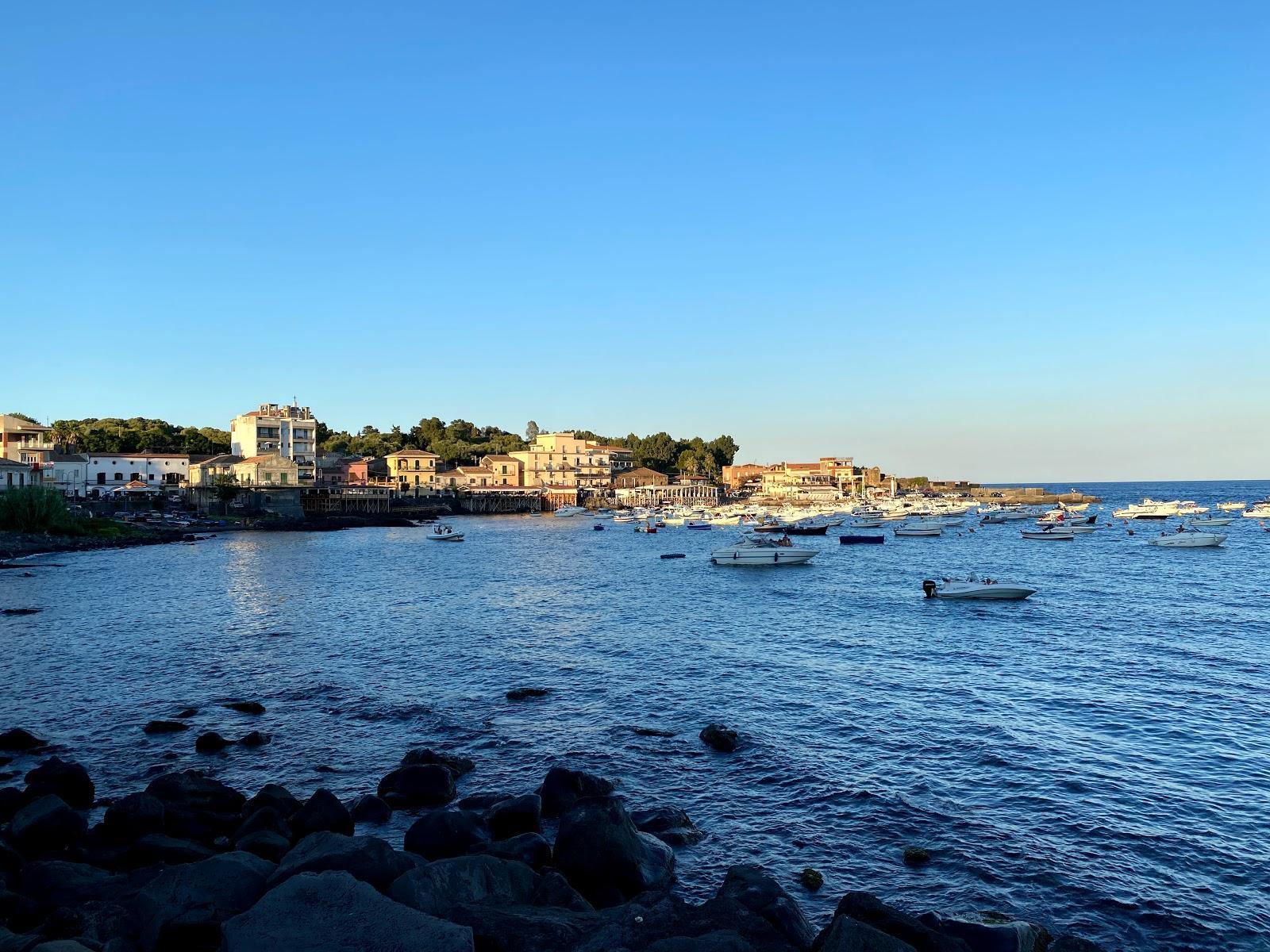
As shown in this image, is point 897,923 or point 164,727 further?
point 164,727

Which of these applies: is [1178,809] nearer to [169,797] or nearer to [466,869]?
[466,869]

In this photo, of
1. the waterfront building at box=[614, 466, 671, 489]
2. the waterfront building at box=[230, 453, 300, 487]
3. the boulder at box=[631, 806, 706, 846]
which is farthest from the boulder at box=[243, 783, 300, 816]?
the waterfront building at box=[614, 466, 671, 489]

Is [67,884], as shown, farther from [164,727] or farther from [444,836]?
[164,727]

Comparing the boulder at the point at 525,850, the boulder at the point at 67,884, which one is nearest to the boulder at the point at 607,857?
the boulder at the point at 525,850

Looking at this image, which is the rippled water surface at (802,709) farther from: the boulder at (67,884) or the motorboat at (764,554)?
Answer: the motorboat at (764,554)

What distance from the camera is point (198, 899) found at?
1209 centimetres

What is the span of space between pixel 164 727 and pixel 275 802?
30.1 ft

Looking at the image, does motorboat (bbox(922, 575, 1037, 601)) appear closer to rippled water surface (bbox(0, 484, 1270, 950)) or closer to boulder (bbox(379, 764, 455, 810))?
rippled water surface (bbox(0, 484, 1270, 950))

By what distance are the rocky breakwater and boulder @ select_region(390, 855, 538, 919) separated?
26mm

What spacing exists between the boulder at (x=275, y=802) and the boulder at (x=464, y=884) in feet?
18.6

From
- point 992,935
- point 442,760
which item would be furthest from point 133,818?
point 992,935

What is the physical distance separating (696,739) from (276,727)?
39.5 ft

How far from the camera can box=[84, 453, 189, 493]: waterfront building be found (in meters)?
129

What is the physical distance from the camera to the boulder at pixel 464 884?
11.8 metres
